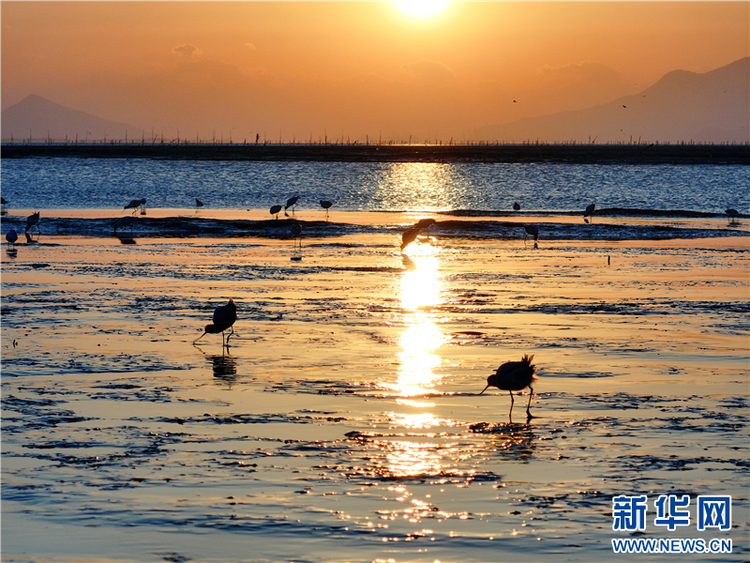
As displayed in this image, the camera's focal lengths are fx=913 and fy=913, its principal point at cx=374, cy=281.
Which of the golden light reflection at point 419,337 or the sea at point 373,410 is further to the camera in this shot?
the golden light reflection at point 419,337

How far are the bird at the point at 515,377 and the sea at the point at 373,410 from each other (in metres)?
0.25

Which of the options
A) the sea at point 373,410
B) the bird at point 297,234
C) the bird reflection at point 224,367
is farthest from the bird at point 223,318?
the bird at point 297,234

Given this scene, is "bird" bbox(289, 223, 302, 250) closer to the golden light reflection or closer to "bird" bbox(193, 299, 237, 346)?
the golden light reflection

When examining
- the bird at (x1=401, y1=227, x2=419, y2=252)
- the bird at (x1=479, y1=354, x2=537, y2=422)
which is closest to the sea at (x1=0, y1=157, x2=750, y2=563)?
the bird at (x1=479, y1=354, x2=537, y2=422)

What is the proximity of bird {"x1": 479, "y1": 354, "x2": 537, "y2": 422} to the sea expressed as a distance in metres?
0.25

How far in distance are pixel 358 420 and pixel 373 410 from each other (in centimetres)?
44

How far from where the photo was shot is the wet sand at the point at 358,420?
7.17 m

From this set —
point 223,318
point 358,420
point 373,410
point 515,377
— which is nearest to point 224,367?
point 223,318

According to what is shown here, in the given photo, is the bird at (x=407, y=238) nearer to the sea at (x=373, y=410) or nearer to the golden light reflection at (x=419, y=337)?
the sea at (x=373, y=410)

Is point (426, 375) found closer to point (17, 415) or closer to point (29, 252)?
point (17, 415)

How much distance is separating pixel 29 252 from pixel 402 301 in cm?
1485

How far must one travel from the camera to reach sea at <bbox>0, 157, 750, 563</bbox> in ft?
23.5

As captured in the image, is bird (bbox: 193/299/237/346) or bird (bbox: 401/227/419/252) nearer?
bird (bbox: 193/299/237/346)

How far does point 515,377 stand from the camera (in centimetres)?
1026
